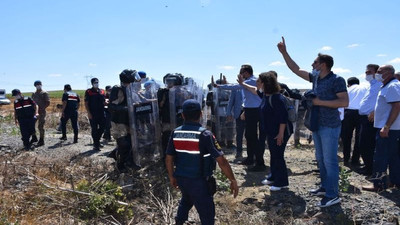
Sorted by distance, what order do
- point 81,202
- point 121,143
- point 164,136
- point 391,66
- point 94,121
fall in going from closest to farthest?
A: point 81,202, point 391,66, point 121,143, point 164,136, point 94,121

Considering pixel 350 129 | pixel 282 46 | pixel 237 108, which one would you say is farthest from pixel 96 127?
pixel 350 129

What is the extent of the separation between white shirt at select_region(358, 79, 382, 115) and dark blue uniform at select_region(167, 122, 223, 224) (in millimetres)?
3707

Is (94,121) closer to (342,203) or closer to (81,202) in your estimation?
(81,202)

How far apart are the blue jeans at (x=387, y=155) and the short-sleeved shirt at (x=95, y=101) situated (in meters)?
6.62

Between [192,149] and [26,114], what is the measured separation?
24.0 feet

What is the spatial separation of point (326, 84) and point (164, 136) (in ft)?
11.0

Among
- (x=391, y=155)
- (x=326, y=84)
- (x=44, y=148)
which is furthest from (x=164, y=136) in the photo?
(x=44, y=148)

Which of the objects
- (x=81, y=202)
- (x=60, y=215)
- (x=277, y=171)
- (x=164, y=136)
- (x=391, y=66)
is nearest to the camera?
(x=60, y=215)

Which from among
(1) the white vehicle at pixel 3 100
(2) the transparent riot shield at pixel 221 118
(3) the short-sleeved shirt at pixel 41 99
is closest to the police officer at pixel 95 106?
(3) the short-sleeved shirt at pixel 41 99

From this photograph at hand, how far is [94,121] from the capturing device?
9156 millimetres

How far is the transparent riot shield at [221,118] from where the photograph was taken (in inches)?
375

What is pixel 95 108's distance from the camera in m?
9.27

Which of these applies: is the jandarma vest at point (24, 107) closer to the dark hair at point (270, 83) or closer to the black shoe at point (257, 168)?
the black shoe at point (257, 168)

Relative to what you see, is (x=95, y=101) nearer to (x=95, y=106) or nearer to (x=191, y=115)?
(x=95, y=106)
